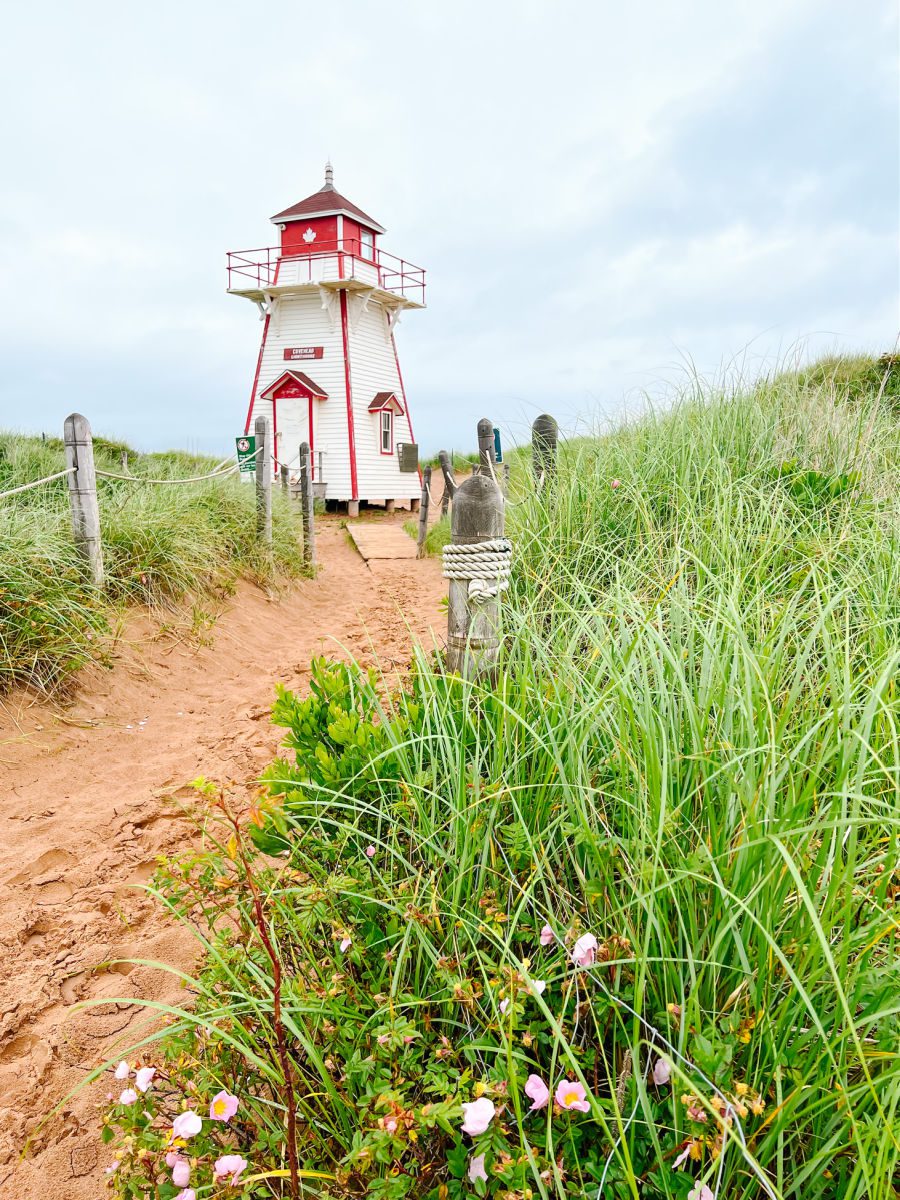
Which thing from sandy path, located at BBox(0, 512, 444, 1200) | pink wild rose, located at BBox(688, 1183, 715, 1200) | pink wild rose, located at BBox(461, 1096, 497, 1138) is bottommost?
sandy path, located at BBox(0, 512, 444, 1200)

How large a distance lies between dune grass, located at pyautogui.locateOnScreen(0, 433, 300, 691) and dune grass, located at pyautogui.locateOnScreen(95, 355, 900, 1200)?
292 centimetres

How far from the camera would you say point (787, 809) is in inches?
56.6

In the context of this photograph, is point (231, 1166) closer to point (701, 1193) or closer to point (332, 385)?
point (701, 1193)

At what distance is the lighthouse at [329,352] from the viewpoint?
17594mm

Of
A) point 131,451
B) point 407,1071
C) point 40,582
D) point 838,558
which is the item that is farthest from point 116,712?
point 131,451

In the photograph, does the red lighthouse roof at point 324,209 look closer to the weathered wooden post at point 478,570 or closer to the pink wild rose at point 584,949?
the weathered wooden post at point 478,570

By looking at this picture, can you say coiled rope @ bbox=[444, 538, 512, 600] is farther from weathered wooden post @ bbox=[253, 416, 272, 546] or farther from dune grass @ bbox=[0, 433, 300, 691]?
weathered wooden post @ bbox=[253, 416, 272, 546]

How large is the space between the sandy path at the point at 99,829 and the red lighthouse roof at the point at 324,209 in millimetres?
14252

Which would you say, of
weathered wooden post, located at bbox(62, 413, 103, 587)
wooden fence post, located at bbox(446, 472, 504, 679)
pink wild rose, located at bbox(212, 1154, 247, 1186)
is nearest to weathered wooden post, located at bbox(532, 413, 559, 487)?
wooden fence post, located at bbox(446, 472, 504, 679)

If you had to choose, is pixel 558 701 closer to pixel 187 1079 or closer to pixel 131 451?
pixel 187 1079

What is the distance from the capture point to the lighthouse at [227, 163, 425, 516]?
17594 mm

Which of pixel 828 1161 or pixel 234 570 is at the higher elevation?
pixel 234 570

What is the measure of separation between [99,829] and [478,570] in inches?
89.4

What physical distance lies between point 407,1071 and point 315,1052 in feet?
0.62
